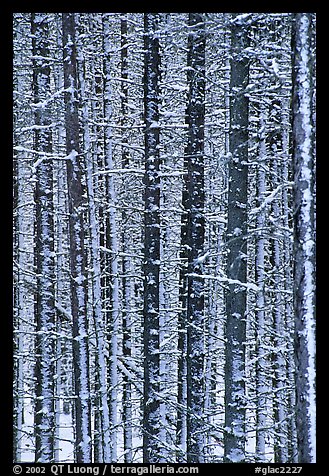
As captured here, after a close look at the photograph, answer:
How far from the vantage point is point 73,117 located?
7.27 metres

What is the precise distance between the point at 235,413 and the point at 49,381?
12.2 ft

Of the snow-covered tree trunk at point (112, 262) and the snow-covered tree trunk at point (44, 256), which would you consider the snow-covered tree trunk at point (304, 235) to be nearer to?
the snow-covered tree trunk at point (44, 256)

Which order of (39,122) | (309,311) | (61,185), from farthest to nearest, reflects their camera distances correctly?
(61,185), (39,122), (309,311)

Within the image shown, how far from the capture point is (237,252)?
6.94 meters

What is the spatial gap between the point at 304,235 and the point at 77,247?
3.76 metres

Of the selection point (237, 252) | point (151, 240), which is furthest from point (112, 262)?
point (237, 252)

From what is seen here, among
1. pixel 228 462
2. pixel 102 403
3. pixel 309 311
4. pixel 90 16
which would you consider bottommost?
pixel 228 462

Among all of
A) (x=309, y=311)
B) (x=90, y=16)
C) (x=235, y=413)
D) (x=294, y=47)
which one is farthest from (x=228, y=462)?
(x=90, y=16)

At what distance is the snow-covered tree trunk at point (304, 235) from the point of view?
509 cm

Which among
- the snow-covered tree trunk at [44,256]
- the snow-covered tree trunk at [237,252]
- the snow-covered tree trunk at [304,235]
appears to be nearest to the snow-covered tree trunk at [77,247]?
the snow-covered tree trunk at [44,256]

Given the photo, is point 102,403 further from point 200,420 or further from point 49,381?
point 200,420

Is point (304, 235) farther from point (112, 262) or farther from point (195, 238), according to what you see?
point (112, 262)

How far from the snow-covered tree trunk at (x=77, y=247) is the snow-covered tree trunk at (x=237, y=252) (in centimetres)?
231

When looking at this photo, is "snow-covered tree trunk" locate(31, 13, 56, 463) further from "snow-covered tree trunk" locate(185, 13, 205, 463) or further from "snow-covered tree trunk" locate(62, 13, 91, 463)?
"snow-covered tree trunk" locate(185, 13, 205, 463)
